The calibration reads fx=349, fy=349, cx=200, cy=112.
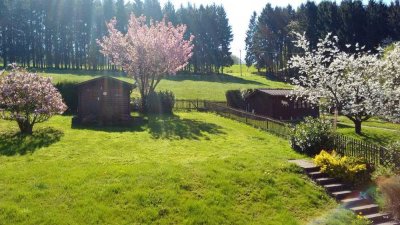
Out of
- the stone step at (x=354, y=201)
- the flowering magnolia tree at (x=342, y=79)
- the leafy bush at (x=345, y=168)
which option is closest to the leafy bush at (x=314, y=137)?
the leafy bush at (x=345, y=168)

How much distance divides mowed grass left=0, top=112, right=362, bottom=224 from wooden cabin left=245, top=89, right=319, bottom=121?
1874 cm

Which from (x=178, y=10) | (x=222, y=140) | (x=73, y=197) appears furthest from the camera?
(x=178, y=10)

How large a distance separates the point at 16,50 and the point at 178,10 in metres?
40.7

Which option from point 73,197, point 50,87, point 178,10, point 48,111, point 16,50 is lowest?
point 73,197

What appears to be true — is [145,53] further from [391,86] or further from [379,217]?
[379,217]

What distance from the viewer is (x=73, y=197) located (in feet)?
38.3

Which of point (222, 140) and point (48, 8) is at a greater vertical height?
point (48, 8)

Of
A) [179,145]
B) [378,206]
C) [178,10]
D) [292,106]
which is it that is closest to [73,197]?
[179,145]

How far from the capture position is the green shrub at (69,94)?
3336 cm

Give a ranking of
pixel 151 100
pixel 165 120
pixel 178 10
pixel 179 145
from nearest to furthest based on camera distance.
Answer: pixel 179 145, pixel 165 120, pixel 151 100, pixel 178 10

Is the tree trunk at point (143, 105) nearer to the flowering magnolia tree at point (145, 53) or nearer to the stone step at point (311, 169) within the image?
the flowering magnolia tree at point (145, 53)

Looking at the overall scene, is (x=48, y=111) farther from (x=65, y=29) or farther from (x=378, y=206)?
(x=65, y=29)

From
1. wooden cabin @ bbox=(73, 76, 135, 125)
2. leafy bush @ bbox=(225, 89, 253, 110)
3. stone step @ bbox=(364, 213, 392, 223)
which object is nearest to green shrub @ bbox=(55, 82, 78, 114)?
wooden cabin @ bbox=(73, 76, 135, 125)

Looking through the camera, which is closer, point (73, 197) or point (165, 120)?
point (73, 197)
